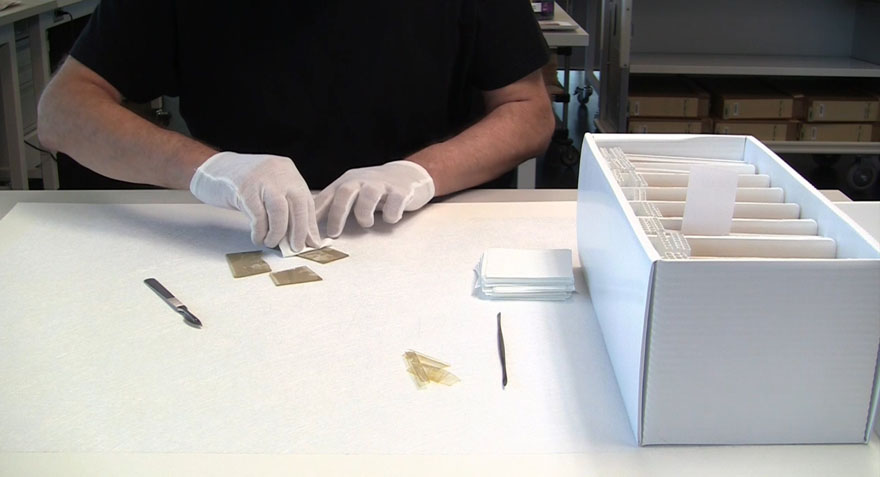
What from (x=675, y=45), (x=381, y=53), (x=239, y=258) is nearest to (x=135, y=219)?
(x=239, y=258)

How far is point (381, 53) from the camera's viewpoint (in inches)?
56.4

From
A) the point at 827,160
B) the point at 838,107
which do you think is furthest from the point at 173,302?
the point at 827,160

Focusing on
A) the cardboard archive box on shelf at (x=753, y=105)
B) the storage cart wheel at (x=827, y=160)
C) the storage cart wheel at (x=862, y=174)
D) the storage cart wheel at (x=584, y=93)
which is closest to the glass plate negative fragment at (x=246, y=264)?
the cardboard archive box on shelf at (x=753, y=105)

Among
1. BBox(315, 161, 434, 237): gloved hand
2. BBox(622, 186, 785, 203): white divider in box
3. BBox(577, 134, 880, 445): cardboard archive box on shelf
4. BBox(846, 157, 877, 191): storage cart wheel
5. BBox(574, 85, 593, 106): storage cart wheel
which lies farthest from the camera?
BBox(574, 85, 593, 106): storage cart wheel

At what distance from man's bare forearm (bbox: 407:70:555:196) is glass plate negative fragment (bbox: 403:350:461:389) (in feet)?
1.49

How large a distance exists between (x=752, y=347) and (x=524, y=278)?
31cm

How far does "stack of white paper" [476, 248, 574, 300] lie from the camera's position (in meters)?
0.87

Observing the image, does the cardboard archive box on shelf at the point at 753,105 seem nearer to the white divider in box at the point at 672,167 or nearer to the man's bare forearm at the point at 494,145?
the man's bare forearm at the point at 494,145

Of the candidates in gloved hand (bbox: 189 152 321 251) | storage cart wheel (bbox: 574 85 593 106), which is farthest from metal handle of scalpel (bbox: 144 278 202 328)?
storage cart wheel (bbox: 574 85 593 106)

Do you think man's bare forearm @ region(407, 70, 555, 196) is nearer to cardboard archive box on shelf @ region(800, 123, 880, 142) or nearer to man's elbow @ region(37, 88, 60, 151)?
man's elbow @ region(37, 88, 60, 151)

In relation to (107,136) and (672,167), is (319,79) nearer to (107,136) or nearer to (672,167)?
(107,136)

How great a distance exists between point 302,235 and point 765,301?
0.56 meters

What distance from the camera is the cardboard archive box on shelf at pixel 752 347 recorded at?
1.93 feet

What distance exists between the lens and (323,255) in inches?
38.8
